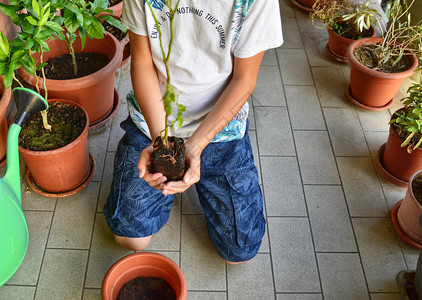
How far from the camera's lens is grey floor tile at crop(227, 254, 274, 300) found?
73.4 inches

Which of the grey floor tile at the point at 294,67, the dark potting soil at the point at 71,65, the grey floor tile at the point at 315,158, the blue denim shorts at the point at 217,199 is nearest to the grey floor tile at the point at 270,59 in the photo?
the grey floor tile at the point at 294,67

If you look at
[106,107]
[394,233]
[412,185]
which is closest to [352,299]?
[394,233]

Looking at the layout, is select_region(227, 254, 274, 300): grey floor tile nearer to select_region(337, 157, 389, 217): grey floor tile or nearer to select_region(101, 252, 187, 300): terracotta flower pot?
select_region(101, 252, 187, 300): terracotta flower pot

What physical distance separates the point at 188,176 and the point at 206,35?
1.57ft

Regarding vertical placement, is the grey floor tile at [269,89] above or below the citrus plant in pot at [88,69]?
below

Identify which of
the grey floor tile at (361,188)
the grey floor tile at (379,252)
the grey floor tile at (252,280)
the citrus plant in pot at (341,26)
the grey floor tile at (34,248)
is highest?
the citrus plant in pot at (341,26)

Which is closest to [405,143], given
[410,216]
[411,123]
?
[411,123]

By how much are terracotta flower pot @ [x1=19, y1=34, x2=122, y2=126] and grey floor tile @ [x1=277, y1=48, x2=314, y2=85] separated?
103cm

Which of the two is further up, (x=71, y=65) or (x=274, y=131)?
(x=71, y=65)

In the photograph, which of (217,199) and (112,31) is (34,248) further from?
(112,31)

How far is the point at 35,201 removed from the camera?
2117 millimetres

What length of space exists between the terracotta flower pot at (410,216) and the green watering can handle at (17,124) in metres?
1.54

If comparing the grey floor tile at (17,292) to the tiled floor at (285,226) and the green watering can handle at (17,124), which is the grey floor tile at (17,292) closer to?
Answer: the tiled floor at (285,226)

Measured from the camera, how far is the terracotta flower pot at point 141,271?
5.33ft
